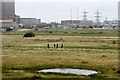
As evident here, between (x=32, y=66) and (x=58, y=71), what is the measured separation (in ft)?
14.1

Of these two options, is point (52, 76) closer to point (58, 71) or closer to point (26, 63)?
point (58, 71)

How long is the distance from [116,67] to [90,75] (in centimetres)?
595

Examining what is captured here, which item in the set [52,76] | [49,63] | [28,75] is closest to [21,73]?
[28,75]

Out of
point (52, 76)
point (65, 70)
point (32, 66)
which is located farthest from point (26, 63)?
point (52, 76)

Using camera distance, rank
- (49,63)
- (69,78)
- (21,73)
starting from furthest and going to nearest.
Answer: (49,63)
(21,73)
(69,78)

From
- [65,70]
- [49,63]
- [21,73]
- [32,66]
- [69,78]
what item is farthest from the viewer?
[49,63]

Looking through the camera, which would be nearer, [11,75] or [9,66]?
[11,75]

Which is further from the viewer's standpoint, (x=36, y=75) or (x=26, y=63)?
(x=26, y=63)

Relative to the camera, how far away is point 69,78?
2627 centimetres

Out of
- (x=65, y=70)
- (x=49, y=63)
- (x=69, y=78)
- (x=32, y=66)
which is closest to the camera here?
(x=69, y=78)

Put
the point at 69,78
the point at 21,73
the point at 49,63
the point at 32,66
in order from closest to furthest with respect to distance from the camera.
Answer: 1. the point at 69,78
2. the point at 21,73
3. the point at 32,66
4. the point at 49,63

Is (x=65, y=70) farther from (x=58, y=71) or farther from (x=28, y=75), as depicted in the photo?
(x=28, y=75)

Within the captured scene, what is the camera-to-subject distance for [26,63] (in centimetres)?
3512

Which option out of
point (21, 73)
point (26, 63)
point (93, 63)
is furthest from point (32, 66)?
point (93, 63)
